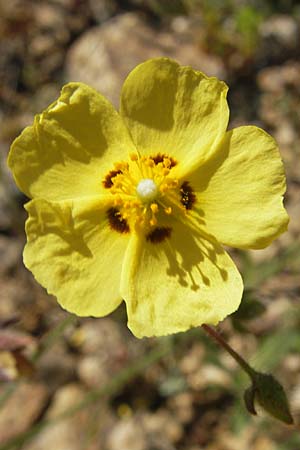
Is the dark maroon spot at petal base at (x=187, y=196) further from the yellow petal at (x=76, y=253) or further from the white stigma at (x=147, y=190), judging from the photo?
the yellow petal at (x=76, y=253)

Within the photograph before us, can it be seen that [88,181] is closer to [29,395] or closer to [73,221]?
[73,221]

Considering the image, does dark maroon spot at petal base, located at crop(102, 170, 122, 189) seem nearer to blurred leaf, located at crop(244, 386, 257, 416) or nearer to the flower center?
the flower center

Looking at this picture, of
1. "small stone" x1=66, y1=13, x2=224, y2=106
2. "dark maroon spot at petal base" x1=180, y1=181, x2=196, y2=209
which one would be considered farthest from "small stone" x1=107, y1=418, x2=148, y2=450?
"small stone" x1=66, y1=13, x2=224, y2=106

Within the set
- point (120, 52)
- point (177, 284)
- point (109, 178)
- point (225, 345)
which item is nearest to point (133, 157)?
point (109, 178)

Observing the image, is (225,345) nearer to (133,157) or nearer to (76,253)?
(76,253)

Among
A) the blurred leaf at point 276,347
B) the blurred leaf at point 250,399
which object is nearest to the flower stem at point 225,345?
the blurred leaf at point 250,399

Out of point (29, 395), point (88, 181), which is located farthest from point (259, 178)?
point (29, 395)
